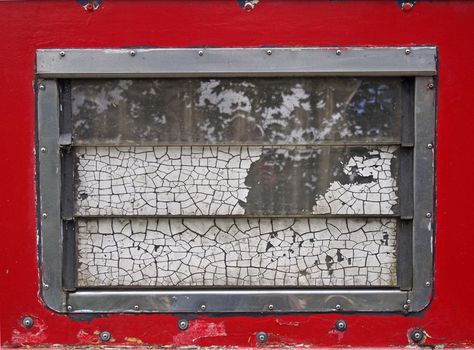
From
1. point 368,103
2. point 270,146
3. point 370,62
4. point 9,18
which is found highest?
point 9,18

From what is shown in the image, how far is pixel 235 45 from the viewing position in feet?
5.64

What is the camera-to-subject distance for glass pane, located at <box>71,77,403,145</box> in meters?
1.74

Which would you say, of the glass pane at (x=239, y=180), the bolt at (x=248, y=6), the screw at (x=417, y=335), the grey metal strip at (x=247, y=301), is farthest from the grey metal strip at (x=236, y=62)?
the screw at (x=417, y=335)

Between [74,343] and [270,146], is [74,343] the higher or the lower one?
the lower one

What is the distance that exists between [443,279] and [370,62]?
632 millimetres

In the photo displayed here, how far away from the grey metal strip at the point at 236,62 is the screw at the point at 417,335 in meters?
0.71

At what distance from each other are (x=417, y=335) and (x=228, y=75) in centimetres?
89

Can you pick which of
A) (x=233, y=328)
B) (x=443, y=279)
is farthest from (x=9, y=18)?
(x=443, y=279)

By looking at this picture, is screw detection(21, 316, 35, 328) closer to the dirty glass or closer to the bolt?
the dirty glass

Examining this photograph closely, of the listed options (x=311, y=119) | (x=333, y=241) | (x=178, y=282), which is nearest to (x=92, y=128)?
(x=178, y=282)

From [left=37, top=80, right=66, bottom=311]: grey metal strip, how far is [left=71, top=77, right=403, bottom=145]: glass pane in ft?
0.20

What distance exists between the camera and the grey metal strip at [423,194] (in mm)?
1723

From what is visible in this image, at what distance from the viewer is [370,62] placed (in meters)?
1.71

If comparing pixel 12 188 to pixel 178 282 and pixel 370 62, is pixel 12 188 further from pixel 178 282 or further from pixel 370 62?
pixel 370 62
